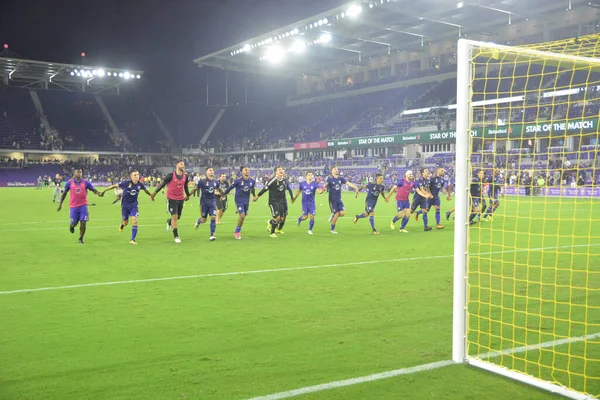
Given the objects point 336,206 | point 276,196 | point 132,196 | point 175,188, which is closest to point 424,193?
point 336,206

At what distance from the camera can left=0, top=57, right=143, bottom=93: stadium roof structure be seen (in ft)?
196

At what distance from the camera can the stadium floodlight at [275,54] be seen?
189ft

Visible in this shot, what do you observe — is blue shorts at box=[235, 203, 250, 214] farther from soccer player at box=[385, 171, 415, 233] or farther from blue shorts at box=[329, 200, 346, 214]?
soccer player at box=[385, 171, 415, 233]

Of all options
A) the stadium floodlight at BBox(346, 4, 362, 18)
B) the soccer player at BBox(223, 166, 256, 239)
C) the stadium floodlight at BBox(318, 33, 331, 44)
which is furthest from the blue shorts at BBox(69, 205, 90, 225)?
the stadium floodlight at BBox(318, 33, 331, 44)

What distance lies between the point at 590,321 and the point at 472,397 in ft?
9.73

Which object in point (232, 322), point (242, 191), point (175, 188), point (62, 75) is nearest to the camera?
point (232, 322)

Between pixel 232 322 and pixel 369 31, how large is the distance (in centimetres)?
4834

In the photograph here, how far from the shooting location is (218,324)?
6250mm

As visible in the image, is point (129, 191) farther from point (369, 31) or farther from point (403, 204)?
point (369, 31)

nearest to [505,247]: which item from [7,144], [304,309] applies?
[304,309]

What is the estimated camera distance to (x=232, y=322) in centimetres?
634

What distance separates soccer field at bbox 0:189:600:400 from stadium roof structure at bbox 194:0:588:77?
34.8 metres

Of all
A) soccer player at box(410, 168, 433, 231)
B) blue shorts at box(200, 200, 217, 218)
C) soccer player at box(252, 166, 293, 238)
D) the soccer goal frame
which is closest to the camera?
the soccer goal frame

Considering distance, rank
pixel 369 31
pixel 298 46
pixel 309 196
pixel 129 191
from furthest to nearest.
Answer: pixel 298 46 → pixel 369 31 → pixel 309 196 → pixel 129 191
